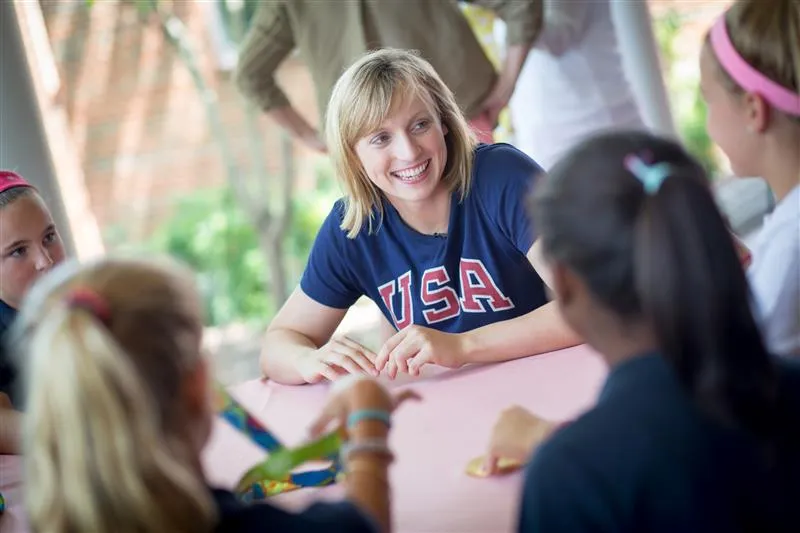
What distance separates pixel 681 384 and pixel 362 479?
14.5 inches

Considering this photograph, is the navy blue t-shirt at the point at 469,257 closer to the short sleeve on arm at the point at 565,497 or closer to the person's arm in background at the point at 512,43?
the person's arm in background at the point at 512,43

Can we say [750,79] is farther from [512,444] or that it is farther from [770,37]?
[512,444]

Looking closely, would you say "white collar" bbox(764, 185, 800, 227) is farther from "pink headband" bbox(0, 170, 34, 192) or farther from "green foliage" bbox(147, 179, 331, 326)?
"green foliage" bbox(147, 179, 331, 326)

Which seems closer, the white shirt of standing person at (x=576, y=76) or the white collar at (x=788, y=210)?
the white collar at (x=788, y=210)

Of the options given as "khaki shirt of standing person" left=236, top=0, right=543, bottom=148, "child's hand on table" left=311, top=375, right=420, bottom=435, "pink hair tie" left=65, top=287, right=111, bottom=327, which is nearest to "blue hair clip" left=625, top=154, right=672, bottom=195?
"child's hand on table" left=311, top=375, right=420, bottom=435

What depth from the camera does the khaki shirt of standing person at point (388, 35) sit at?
8.27 feet

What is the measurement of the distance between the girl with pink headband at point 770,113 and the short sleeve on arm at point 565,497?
52 cm

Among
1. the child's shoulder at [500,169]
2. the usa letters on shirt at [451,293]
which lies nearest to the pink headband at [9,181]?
the usa letters on shirt at [451,293]

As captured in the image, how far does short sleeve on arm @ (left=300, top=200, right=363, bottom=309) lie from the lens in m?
1.93

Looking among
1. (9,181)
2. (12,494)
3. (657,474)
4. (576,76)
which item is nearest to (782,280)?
(657,474)

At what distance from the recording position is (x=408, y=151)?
1840 mm

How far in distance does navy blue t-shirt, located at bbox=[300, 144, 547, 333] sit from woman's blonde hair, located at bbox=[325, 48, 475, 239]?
3cm

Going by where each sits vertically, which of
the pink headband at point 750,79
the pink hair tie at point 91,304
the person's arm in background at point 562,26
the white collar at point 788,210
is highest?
the pink hair tie at point 91,304

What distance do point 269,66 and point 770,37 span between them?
1755mm
